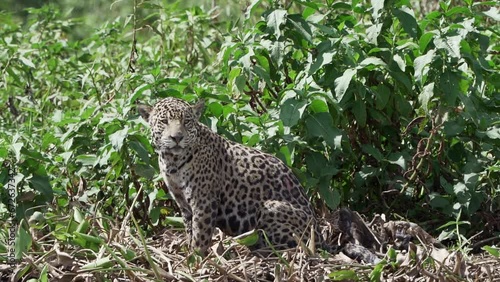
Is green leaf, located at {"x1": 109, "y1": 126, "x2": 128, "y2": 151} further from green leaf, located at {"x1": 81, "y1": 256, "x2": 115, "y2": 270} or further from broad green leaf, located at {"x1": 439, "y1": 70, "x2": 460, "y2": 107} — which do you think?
broad green leaf, located at {"x1": 439, "y1": 70, "x2": 460, "y2": 107}

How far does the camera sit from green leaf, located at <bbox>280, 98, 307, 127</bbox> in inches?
305

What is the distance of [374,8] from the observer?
8.06 meters

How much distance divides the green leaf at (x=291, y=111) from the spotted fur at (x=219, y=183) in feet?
1.09

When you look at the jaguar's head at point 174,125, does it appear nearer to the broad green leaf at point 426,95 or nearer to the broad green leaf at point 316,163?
the broad green leaf at point 316,163

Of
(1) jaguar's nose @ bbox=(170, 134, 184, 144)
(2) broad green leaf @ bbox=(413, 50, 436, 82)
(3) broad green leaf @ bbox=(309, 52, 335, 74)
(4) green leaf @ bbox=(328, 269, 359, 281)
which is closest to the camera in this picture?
(4) green leaf @ bbox=(328, 269, 359, 281)

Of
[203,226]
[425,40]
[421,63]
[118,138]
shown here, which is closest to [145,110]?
[118,138]

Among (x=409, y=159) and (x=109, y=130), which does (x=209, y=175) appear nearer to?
(x=109, y=130)

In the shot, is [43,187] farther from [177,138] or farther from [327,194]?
[327,194]

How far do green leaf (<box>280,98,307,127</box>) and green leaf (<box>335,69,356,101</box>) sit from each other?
266 mm

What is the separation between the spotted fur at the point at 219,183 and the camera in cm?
721

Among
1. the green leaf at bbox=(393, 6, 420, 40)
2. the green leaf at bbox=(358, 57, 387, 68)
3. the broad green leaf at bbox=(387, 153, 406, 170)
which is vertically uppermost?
the green leaf at bbox=(393, 6, 420, 40)

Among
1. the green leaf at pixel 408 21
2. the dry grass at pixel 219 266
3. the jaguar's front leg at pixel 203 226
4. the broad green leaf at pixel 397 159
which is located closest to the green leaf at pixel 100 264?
the dry grass at pixel 219 266

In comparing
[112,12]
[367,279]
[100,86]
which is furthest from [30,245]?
[112,12]

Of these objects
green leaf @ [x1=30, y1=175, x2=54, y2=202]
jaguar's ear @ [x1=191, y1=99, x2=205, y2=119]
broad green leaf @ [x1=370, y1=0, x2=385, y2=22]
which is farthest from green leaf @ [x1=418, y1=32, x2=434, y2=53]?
green leaf @ [x1=30, y1=175, x2=54, y2=202]
